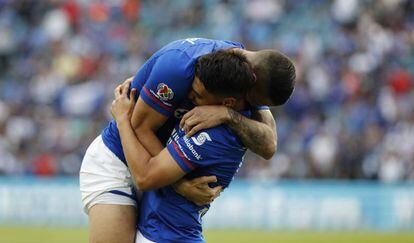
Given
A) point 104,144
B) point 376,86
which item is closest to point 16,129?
point 376,86

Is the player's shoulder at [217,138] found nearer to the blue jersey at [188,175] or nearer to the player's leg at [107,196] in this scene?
the blue jersey at [188,175]

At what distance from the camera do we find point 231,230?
17297 millimetres

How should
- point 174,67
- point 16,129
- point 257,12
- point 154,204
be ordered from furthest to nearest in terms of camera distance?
point 257,12, point 16,129, point 154,204, point 174,67

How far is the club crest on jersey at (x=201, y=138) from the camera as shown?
6355 millimetres

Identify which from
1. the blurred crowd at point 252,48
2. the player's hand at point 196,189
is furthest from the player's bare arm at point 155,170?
the blurred crowd at point 252,48

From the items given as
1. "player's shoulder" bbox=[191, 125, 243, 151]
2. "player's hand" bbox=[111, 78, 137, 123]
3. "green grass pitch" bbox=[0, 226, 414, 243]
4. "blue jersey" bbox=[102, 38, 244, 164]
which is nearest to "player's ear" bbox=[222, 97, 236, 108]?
"player's shoulder" bbox=[191, 125, 243, 151]

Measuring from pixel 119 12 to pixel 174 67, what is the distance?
1506cm

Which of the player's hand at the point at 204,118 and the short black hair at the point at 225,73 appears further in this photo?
the player's hand at the point at 204,118

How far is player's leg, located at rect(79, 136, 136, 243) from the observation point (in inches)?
262

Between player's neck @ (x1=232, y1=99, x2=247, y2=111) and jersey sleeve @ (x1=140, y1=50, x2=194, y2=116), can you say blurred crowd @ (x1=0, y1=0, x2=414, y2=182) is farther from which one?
jersey sleeve @ (x1=140, y1=50, x2=194, y2=116)

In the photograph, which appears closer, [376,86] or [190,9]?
[376,86]

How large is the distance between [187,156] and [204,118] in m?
0.27

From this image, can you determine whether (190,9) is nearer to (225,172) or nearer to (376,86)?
(376,86)

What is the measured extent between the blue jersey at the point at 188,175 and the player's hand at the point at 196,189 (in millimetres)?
53
